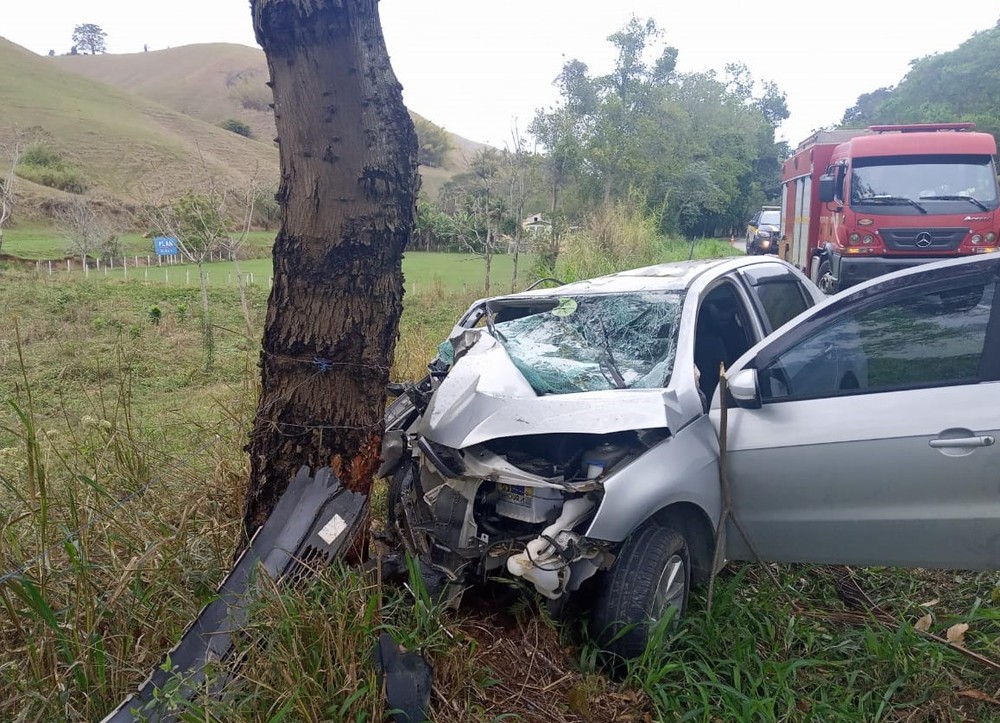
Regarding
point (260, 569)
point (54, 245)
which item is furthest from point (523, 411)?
point (54, 245)

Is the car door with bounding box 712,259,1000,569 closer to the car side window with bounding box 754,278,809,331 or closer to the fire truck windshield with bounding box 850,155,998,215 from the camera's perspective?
the car side window with bounding box 754,278,809,331

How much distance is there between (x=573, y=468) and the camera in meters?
2.96

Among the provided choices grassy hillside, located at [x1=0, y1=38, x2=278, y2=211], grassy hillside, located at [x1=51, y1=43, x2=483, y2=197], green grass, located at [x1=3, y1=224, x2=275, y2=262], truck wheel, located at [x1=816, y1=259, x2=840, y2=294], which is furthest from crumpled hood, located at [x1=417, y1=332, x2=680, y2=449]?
grassy hillside, located at [x1=51, y1=43, x2=483, y2=197]

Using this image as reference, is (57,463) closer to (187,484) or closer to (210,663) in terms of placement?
(187,484)

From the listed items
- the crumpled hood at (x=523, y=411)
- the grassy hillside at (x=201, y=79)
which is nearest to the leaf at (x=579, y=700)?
the crumpled hood at (x=523, y=411)

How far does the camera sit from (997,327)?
2723 mm

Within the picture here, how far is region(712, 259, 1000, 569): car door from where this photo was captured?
270 cm

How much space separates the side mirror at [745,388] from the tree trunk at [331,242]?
1.48 m

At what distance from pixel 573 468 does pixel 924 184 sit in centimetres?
1047

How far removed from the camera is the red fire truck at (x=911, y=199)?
34.4 feet

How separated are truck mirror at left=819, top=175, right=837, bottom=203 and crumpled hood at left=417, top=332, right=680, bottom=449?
33.2ft

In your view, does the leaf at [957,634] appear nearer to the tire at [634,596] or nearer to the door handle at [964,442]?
the door handle at [964,442]

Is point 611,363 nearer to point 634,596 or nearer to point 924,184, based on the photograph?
point 634,596

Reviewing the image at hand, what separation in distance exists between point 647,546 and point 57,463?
2.98 meters
